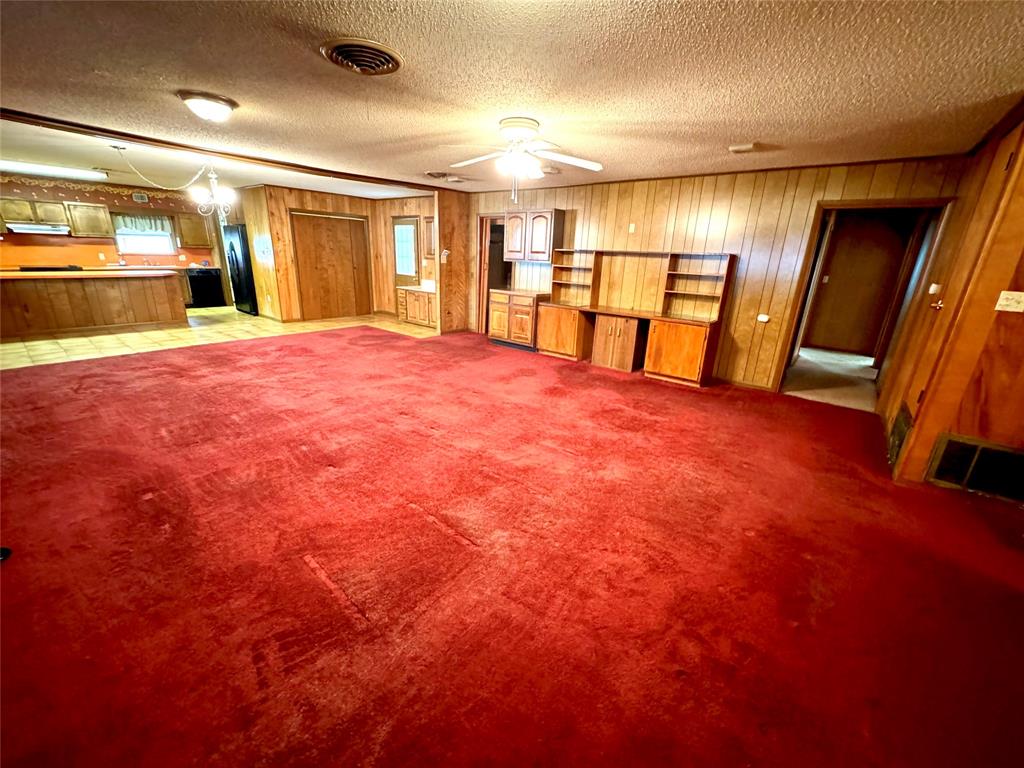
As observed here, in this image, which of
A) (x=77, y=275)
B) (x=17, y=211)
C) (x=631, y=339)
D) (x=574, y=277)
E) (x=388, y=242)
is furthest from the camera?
(x=388, y=242)

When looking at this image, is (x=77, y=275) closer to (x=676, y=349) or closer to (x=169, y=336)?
(x=169, y=336)

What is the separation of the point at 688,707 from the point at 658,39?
280 cm

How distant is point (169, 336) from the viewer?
6230 mm

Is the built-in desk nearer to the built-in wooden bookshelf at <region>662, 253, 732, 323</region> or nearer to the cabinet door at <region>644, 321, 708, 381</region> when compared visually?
the cabinet door at <region>644, 321, 708, 381</region>

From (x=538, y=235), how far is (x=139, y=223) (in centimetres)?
842

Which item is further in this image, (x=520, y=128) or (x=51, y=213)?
(x=51, y=213)

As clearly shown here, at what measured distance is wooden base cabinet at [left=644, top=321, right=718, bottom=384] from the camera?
4.69m

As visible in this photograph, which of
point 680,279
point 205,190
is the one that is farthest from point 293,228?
point 680,279

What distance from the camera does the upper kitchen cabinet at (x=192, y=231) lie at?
868 centimetres

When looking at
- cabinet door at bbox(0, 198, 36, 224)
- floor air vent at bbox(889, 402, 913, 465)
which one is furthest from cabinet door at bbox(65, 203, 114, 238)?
floor air vent at bbox(889, 402, 913, 465)

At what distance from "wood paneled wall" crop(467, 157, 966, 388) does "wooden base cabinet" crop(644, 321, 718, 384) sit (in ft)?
1.71

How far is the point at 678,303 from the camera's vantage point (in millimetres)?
5262

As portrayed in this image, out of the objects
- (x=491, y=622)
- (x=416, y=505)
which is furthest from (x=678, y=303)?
(x=491, y=622)

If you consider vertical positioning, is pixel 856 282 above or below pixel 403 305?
above
